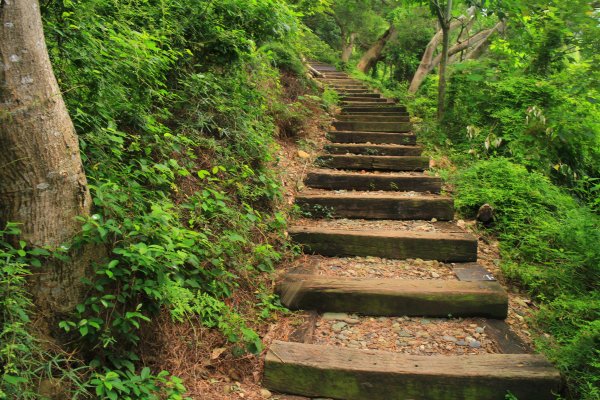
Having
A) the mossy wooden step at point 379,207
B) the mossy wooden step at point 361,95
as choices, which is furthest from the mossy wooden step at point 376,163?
the mossy wooden step at point 361,95

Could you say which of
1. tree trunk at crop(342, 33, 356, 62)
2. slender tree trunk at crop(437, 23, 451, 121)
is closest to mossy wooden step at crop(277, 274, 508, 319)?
slender tree trunk at crop(437, 23, 451, 121)

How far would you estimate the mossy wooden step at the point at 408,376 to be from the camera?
223cm

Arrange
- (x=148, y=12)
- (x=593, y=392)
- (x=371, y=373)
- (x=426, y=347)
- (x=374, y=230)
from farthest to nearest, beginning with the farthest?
1. (x=374, y=230)
2. (x=148, y=12)
3. (x=426, y=347)
4. (x=371, y=373)
5. (x=593, y=392)

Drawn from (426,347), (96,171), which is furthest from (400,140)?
(96,171)

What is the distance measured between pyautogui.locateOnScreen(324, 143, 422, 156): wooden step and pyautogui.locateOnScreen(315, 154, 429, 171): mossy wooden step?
1.18 ft

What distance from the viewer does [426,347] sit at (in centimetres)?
262

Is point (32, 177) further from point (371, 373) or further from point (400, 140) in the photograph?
point (400, 140)

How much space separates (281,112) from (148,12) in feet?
9.74

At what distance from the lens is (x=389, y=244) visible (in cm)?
370

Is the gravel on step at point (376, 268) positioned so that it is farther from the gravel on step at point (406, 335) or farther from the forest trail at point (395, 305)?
Result: the gravel on step at point (406, 335)

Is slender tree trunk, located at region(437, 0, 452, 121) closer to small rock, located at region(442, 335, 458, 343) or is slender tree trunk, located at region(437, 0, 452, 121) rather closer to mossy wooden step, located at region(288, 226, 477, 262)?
mossy wooden step, located at region(288, 226, 477, 262)

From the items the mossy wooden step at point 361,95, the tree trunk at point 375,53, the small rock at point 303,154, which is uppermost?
the tree trunk at point 375,53

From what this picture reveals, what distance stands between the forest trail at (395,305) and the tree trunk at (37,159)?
1.29 meters

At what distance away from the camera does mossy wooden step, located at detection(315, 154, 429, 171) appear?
18.1 ft
